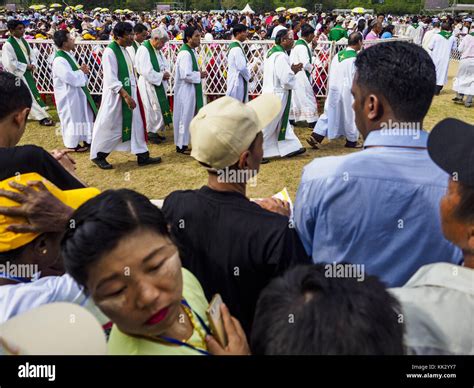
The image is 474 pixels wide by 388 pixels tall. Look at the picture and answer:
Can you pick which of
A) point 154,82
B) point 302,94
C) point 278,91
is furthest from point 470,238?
point 302,94

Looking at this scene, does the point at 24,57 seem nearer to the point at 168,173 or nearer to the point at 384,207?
the point at 168,173

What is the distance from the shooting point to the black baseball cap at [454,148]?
114cm

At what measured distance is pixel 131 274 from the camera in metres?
1.04

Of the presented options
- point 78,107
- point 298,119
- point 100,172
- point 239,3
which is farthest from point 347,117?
point 239,3

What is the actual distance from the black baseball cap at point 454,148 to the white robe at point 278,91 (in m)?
4.71

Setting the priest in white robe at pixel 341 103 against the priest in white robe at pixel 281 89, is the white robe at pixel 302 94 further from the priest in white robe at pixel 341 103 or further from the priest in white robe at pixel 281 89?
the priest in white robe at pixel 281 89

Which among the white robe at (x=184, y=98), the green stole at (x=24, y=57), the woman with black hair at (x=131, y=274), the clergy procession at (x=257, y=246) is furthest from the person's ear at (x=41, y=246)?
the green stole at (x=24, y=57)

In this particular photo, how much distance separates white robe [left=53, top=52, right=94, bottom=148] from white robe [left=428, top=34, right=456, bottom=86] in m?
8.46

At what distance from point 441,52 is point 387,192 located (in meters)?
10.6

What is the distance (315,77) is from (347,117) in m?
2.63

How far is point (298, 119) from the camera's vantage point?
771 centimetres

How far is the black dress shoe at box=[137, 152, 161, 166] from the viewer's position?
233 inches

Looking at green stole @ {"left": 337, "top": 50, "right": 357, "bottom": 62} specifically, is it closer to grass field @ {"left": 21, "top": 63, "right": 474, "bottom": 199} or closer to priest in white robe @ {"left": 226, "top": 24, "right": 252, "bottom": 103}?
grass field @ {"left": 21, "top": 63, "right": 474, "bottom": 199}
